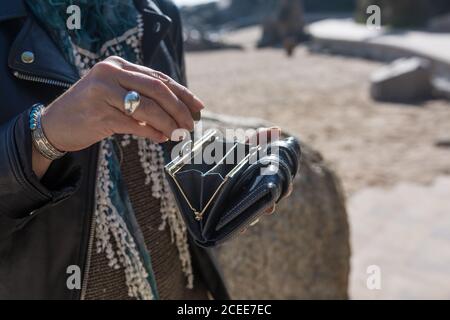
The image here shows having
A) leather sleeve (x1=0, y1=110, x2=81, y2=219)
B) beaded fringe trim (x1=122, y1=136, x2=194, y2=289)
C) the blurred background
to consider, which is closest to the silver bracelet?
leather sleeve (x1=0, y1=110, x2=81, y2=219)

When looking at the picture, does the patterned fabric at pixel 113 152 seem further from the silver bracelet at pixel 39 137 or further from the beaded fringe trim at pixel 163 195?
the silver bracelet at pixel 39 137

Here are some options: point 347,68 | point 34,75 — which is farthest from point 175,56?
point 347,68

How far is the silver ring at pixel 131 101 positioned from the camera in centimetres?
103

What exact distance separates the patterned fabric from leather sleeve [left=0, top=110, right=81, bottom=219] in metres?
0.14

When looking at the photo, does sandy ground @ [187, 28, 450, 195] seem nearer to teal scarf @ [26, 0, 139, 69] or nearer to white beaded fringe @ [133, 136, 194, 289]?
white beaded fringe @ [133, 136, 194, 289]

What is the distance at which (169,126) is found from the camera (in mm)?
1063

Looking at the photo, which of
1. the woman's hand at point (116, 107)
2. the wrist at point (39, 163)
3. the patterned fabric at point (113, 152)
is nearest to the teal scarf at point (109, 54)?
the patterned fabric at point (113, 152)

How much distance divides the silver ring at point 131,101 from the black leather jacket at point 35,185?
0.72 ft

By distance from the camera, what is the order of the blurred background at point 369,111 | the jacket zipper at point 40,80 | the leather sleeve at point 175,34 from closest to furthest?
the jacket zipper at point 40,80 < the leather sleeve at point 175,34 < the blurred background at point 369,111

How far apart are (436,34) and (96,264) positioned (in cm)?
1407

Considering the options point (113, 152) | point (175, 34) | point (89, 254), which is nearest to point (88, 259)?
point (89, 254)

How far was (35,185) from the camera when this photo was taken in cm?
119

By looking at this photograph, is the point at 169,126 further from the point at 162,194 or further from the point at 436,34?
the point at 436,34

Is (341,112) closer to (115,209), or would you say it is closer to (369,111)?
(369,111)
